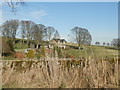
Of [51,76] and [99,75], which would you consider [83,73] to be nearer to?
[99,75]

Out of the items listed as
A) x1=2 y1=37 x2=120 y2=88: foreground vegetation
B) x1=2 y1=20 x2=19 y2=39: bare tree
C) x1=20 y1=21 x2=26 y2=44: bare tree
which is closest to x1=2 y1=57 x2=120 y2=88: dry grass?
x1=2 y1=37 x2=120 y2=88: foreground vegetation

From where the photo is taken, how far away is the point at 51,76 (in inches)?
225

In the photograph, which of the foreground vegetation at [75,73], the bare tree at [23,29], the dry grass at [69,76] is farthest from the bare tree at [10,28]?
the dry grass at [69,76]

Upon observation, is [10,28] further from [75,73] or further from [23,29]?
[75,73]

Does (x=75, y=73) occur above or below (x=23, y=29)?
below

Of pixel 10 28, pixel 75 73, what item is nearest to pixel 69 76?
pixel 75 73

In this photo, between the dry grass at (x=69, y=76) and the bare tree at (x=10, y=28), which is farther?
the bare tree at (x=10, y=28)

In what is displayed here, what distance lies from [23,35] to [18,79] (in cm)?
3165

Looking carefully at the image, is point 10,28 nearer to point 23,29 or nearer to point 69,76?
point 23,29

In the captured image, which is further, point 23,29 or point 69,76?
point 23,29

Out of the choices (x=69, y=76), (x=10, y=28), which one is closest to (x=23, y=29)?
(x=10, y=28)

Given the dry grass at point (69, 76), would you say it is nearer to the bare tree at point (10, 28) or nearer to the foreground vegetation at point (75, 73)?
the foreground vegetation at point (75, 73)

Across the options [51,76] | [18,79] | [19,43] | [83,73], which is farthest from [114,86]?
[19,43]

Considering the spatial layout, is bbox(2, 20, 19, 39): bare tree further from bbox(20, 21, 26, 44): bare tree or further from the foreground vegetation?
the foreground vegetation
